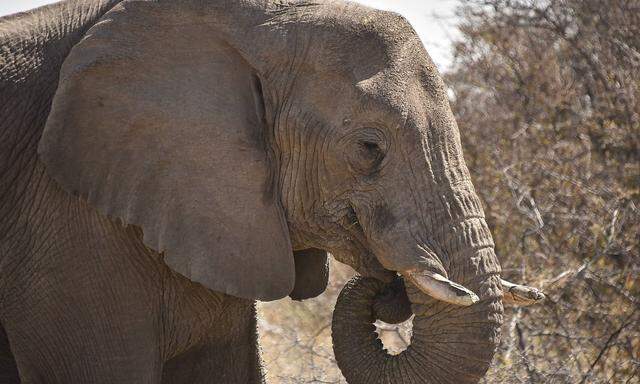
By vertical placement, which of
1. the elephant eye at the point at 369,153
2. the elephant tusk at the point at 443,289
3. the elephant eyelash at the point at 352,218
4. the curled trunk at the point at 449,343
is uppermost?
the elephant eye at the point at 369,153

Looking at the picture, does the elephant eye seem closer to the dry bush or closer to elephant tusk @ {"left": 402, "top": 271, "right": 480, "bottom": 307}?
elephant tusk @ {"left": 402, "top": 271, "right": 480, "bottom": 307}

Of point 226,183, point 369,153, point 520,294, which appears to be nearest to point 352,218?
point 369,153

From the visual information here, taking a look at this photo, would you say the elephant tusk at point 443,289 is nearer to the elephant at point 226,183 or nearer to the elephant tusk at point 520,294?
the elephant at point 226,183

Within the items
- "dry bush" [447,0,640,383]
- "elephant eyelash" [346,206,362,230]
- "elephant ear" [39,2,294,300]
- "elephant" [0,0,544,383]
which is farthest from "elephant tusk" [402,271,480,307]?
"dry bush" [447,0,640,383]

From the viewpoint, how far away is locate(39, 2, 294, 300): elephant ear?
12.1 feet

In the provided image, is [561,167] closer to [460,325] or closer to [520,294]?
[520,294]

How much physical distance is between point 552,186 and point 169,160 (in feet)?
12.9

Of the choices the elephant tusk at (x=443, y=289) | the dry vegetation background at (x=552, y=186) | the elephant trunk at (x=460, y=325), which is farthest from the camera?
the dry vegetation background at (x=552, y=186)

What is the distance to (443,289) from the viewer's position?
3.45 meters

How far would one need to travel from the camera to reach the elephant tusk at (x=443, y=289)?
3.43 meters

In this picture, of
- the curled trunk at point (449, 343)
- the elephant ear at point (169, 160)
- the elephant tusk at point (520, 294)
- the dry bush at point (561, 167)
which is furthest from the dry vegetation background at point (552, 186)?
the elephant ear at point (169, 160)

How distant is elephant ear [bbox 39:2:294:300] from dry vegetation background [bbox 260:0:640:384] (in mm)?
2040

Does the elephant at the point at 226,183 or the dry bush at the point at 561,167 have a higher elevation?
the elephant at the point at 226,183

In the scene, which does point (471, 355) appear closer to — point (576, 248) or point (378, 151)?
point (378, 151)
